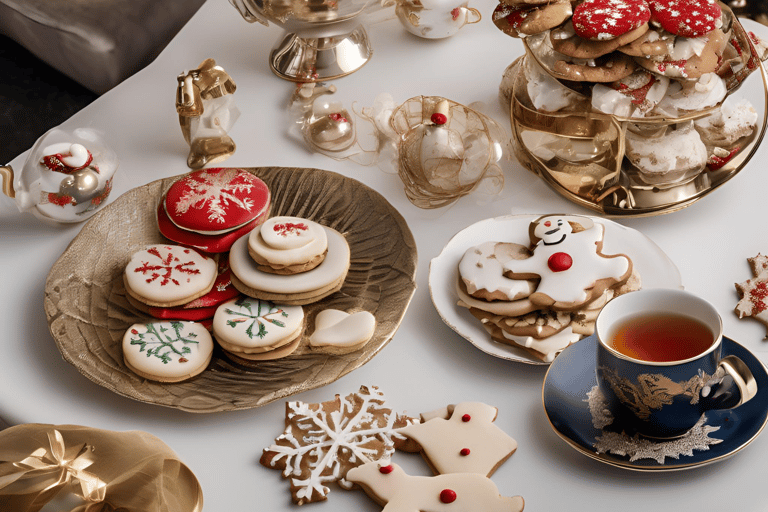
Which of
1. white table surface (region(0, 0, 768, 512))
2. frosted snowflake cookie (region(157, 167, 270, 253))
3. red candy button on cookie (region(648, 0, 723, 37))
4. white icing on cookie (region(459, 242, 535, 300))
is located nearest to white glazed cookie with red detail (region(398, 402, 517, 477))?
white table surface (region(0, 0, 768, 512))

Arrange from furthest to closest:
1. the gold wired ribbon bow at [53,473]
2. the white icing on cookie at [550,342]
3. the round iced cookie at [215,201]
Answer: the round iced cookie at [215,201]
the white icing on cookie at [550,342]
the gold wired ribbon bow at [53,473]

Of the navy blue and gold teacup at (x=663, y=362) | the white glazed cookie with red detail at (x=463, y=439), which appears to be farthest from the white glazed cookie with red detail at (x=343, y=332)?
the navy blue and gold teacup at (x=663, y=362)

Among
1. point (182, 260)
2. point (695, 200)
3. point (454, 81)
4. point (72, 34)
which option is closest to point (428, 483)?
point (182, 260)

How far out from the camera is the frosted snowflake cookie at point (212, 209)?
918 mm

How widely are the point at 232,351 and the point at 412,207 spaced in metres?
0.33

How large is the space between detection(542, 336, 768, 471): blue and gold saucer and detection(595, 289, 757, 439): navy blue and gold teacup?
13 millimetres

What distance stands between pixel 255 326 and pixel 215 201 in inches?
7.8

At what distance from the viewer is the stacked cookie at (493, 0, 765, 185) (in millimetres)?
851

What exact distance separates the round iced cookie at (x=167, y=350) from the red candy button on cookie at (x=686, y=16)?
2.00 feet

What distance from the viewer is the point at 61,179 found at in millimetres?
978

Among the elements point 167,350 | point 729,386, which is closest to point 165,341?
point 167,350

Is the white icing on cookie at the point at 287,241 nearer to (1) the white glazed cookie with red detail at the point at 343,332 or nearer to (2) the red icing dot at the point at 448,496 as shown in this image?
(1) the white glazed cookie with red detail at the point at 343,332

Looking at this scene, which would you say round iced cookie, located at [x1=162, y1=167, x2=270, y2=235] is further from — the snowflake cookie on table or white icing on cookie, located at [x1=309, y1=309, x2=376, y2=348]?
the snowflake cookie on table

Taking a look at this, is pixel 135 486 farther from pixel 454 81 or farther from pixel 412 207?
pixel 454 81
